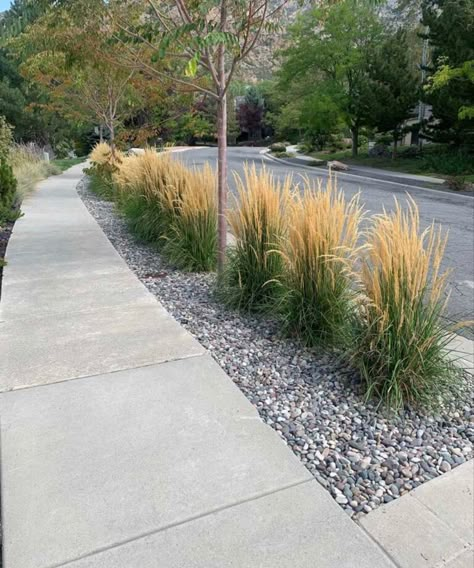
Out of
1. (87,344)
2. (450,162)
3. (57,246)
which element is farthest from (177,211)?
(450,162)

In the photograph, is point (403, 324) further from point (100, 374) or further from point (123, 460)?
point (100, 374)

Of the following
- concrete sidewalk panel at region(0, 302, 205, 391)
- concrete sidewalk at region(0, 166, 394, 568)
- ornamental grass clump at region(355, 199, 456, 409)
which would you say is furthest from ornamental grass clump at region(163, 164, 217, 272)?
ornamental grass clump at region(355, 199, 456, 409)

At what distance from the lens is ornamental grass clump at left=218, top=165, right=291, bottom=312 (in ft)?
14.0

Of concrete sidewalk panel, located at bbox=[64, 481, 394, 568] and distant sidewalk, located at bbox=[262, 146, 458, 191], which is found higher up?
concrete sidewalk panel, located at bbox=[64, 481, 394, 568]

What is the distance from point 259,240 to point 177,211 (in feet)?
7.67

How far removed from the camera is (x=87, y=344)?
362cm

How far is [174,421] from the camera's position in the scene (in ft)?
8.67

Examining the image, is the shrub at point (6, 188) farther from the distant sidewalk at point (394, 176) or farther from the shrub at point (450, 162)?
the shrub at point (450, 162)

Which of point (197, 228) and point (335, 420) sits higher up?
point (197, 228)

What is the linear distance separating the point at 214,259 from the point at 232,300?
58.0 inches

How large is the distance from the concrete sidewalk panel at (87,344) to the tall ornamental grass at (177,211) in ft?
5.15

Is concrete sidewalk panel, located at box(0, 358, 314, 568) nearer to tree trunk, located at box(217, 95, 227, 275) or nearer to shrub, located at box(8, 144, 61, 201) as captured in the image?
tree trunk, located at box(217, 95, 227, 275)

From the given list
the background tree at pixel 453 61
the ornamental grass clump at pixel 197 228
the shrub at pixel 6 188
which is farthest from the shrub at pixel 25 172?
the background tree at pixel 453 61

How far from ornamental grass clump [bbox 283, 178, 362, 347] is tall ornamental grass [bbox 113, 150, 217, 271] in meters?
2.14
